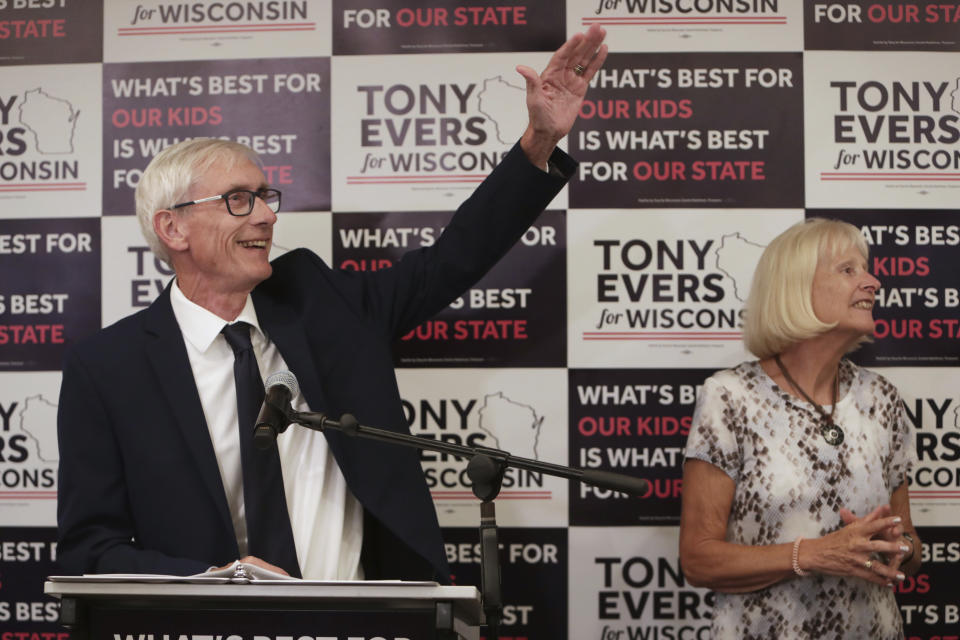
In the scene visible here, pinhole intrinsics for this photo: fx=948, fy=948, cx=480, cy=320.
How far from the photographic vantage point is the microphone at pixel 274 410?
154 centimetres

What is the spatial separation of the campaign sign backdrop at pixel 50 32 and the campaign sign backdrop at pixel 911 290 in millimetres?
2245

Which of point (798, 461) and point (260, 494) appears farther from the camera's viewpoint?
point (798, 461)

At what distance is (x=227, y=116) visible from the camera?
287cm

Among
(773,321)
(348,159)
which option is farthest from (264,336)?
(773,321)

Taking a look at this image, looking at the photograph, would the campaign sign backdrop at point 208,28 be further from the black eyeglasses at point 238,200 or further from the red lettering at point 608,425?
the red lettering at point 608,425

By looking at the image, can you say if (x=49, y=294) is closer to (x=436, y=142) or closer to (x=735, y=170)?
(x=436, y=142)

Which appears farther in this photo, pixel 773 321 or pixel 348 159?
pixel 348 159

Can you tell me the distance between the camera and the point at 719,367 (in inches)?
110

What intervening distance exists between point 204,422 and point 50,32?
5.28 feet

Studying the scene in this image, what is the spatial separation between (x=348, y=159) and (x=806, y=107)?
4.48 ft

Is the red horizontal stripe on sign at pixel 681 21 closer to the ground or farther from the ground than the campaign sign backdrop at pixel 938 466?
farther from the ground

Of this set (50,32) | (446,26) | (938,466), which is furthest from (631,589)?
(50,32)

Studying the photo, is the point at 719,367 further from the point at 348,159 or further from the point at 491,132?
the point at 348,159

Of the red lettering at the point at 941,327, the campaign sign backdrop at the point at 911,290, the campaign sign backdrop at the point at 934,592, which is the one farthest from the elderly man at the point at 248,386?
the campaign sign backdrop at the point at 934,592
